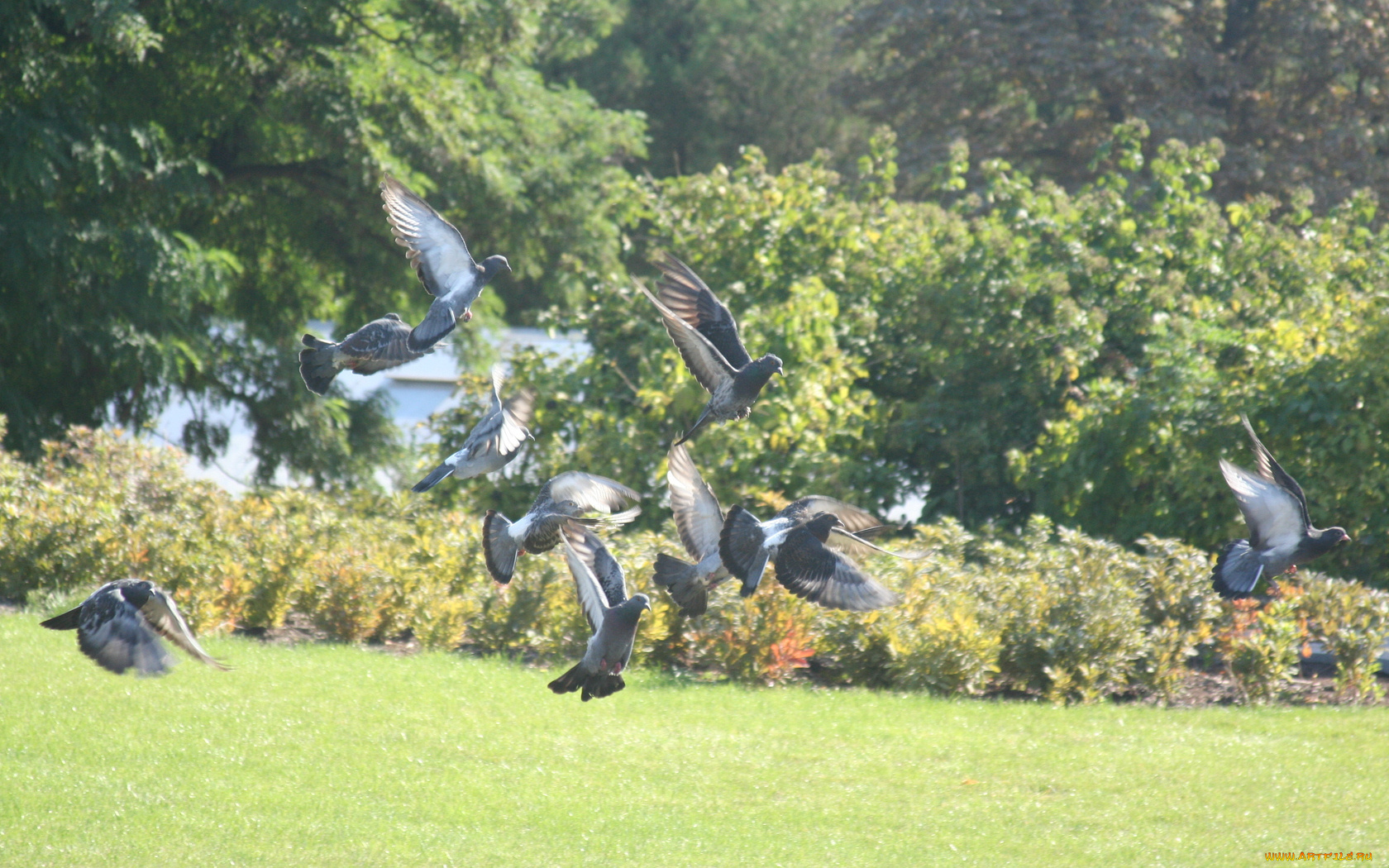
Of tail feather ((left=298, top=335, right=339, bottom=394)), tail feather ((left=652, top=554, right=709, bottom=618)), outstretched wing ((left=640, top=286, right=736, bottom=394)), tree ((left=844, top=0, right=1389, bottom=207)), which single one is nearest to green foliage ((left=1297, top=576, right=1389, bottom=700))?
outstretched wing ((left=640, top=286, right=736, bottom=394))

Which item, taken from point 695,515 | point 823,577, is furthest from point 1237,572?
point 695,515

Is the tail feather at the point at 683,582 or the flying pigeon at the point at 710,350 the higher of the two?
the flying pigeon at the point at 710,350

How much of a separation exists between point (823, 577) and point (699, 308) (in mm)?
1271

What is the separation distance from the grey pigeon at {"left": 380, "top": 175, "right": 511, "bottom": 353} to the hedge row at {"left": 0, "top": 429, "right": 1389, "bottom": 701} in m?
3.76

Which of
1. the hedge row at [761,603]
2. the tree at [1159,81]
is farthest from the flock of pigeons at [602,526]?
the tree at [1159,81]

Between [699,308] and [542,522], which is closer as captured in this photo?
[542,522]

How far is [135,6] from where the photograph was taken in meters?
11.7

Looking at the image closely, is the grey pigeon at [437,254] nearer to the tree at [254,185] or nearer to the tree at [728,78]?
the tree at [254,185]

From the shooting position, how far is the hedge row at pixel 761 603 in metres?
7.31

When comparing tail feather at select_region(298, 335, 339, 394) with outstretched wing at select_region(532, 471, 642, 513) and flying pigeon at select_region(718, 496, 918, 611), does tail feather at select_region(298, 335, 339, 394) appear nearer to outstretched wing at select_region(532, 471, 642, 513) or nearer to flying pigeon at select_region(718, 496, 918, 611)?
outstretched wing at select_region(532, 471, 642, 513)

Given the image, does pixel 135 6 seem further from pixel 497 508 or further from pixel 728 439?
pixel 728 439

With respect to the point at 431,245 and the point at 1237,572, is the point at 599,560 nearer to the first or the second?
the point at 431,245

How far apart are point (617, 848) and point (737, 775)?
38.4 inches

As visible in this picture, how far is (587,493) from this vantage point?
386 centimetres
